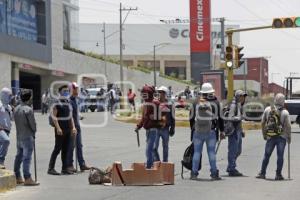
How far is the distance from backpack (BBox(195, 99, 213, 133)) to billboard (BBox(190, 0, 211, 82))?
86.5m

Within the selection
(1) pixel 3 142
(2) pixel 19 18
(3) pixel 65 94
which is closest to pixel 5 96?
(1) pixel 3 142

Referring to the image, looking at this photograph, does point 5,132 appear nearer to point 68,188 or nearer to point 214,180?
point 68,188

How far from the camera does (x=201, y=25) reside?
101m

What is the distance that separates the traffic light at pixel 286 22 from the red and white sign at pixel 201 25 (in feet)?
233

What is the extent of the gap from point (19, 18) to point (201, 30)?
5475 cm

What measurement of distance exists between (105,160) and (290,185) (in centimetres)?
639

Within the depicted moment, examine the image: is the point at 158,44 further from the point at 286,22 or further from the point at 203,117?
the point at 203,117

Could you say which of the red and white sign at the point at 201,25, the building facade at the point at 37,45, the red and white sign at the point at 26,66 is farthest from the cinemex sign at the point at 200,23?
the red and white sign at the point at 26,66

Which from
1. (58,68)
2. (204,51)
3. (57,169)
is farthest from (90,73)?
(57,169)

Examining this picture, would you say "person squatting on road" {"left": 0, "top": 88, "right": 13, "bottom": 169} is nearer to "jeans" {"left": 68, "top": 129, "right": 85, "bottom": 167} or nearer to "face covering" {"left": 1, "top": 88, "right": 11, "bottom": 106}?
"face covering" {"left": 1, "top": 88, "right": 11, "bottom": 106}

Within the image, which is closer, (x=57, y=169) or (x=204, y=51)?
(x=57, y=169)

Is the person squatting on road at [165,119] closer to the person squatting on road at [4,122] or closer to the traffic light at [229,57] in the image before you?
the person squatting on road at [4,122]

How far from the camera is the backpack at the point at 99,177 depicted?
43.6 feet

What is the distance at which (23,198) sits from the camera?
11672mm
